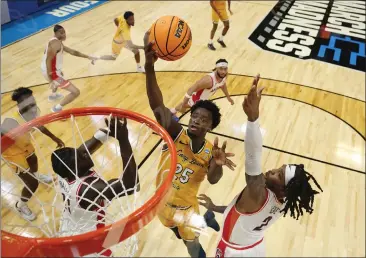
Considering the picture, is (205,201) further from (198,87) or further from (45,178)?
(198,87)

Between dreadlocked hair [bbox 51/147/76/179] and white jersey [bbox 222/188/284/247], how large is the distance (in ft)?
2.68

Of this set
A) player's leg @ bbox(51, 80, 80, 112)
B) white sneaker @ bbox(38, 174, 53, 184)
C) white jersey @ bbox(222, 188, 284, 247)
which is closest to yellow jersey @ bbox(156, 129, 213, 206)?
white jersey @ bbox(222, 188, 284, 247)

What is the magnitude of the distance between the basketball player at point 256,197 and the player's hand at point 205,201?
62cm

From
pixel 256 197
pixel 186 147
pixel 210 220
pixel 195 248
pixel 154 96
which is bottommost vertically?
pixel 195 248

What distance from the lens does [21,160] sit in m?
2.17

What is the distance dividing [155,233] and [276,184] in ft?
3.86

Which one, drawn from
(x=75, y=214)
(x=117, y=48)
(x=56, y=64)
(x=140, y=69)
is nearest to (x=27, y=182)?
(x=75, y=214)

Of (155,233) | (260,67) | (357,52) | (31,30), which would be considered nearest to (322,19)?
(357,52)

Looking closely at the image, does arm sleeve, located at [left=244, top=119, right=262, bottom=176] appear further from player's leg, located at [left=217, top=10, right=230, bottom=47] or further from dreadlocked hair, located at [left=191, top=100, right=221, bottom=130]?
player's leg, located at [left=217, top=10, right=230, bottom=47]

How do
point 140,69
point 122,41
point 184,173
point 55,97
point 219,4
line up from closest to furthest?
point 184,173
point 55,97
point 140,69
point 122,41
point 219,4

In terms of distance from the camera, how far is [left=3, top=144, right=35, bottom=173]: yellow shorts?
1.96 meters

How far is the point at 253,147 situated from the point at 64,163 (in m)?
0.94

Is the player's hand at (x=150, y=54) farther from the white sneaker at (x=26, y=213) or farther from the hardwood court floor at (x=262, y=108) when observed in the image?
the white sneaker at (x=26, y=213)

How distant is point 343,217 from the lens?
2.75 meters
